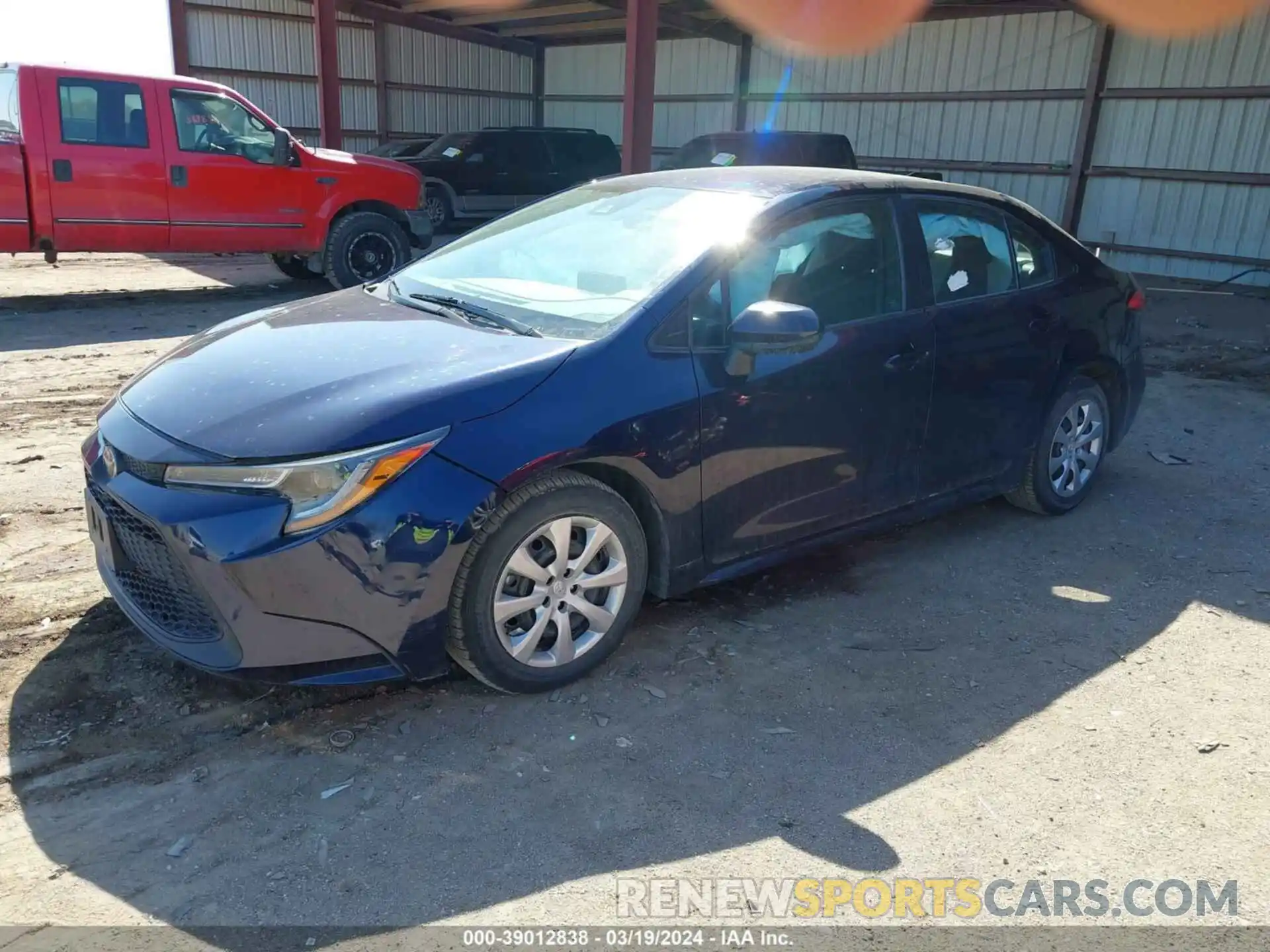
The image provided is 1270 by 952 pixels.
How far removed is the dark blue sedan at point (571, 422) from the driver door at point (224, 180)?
617 centimetres

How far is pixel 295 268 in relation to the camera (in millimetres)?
11648

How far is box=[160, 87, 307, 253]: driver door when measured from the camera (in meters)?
9.30

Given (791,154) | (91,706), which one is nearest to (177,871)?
(91,706)

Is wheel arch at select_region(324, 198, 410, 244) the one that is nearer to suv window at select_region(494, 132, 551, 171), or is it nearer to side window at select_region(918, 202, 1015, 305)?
suv window at select_region(494, 132, 551, 171)

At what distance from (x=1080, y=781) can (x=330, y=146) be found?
15603 millimetres

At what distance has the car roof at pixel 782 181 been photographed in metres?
3.83

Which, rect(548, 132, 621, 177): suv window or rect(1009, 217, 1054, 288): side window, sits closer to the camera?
rect(1009, 217, 1054, 288): side window

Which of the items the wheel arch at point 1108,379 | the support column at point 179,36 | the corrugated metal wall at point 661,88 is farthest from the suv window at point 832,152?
the support column at point 179,36

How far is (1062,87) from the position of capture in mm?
14328

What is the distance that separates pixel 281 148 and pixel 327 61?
263 inches

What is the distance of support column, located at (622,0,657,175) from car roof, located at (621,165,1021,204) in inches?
332

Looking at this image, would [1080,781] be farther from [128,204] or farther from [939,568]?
[128,204]

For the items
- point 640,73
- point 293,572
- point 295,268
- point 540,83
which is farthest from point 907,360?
point 540,83

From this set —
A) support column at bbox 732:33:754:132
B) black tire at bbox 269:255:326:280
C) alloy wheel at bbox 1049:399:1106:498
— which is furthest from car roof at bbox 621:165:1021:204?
support column at bbox 732:33:754:132
